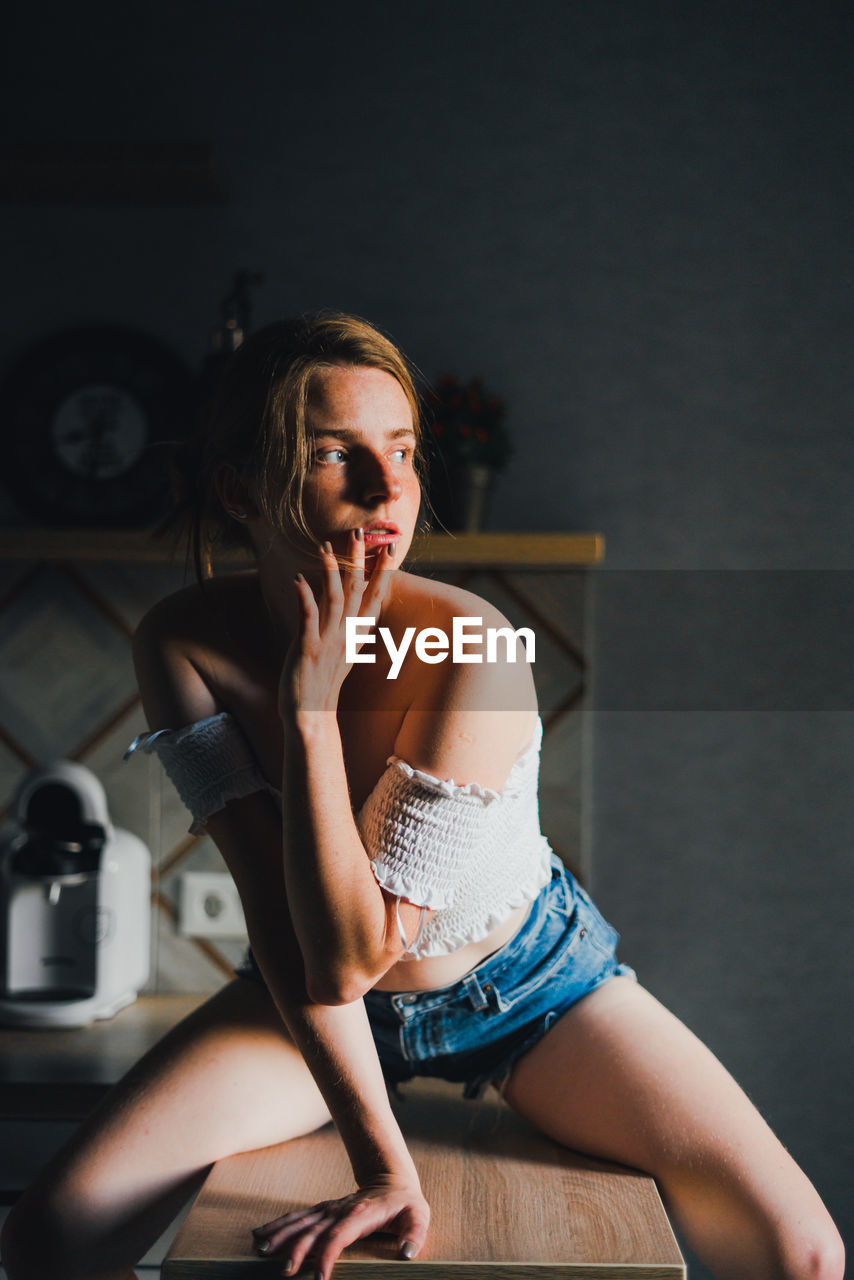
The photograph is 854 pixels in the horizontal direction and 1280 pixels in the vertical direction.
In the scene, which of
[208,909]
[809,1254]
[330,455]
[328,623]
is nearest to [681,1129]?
[809,1254]

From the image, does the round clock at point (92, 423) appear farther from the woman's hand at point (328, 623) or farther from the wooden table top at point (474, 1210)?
the wooden table top at point (474, 1210)

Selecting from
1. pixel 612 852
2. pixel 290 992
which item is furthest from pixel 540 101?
pixel 290 992

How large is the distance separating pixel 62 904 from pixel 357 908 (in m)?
0.74

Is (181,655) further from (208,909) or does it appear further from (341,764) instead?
(208,909)

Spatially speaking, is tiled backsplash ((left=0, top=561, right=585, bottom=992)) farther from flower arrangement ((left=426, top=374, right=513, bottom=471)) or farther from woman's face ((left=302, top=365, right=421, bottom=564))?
woman's face ((left=302, top=365, right=421, bottom=564))

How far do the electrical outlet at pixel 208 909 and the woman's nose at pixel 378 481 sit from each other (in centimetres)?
87

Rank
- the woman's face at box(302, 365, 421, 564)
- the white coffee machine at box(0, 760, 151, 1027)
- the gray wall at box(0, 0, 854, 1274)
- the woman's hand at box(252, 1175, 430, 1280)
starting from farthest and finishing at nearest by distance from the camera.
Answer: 1. the gray wall at box(0, 0, 854, 1274)
2. the white coffee machine at box(0, 760, 151, 1027)
3. the woman's face at box(302, 365, 421, 564)
4. the woman's hand at box(252, 1175, 430, 1280)

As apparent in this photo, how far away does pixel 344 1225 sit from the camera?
686 millimetres

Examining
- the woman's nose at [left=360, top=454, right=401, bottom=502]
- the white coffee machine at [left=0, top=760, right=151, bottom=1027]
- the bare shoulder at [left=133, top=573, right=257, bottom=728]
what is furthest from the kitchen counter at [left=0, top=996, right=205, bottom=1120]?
the woman's nose at [left=360, top=454, right=401, bottom=502]

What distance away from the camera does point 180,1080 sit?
88cm

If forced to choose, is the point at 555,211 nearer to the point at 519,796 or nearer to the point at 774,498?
the point at 774,498

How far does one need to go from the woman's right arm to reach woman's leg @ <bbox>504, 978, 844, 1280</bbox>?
177mm
